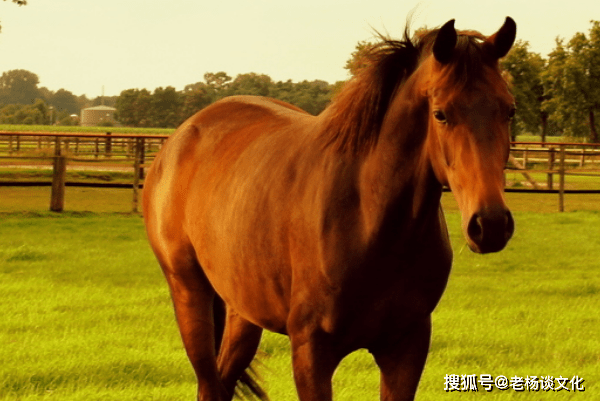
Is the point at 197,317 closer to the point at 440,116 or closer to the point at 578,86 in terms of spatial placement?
the point at 440,116

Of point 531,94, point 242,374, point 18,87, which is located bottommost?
point 242,374

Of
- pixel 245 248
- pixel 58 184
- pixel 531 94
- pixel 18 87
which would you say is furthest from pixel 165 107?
pixel 18 87

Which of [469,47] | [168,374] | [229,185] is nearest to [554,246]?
[168,374]

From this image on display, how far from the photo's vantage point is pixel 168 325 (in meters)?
6.22

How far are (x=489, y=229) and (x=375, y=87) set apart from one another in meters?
0.73

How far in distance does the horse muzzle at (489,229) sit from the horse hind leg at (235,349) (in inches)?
76.4

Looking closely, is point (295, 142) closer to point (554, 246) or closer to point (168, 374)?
point (168, 374)

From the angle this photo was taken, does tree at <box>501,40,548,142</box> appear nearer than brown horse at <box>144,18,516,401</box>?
No

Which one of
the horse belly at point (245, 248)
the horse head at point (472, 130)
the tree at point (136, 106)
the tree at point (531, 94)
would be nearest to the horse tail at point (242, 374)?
the horse belly at point (245, 248)

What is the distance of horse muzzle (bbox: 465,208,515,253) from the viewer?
200cm

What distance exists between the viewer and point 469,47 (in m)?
2.27

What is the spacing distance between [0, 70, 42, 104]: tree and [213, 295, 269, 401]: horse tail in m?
165

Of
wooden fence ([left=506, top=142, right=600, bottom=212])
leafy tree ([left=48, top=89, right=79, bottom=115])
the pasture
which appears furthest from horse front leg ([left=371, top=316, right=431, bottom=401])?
leafy tree ([left=48, top=89, right=79, bottom=115])

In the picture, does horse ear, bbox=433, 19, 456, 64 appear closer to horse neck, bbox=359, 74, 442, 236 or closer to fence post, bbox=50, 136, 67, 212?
horse neck, bbox=359, 74, 442, 236
